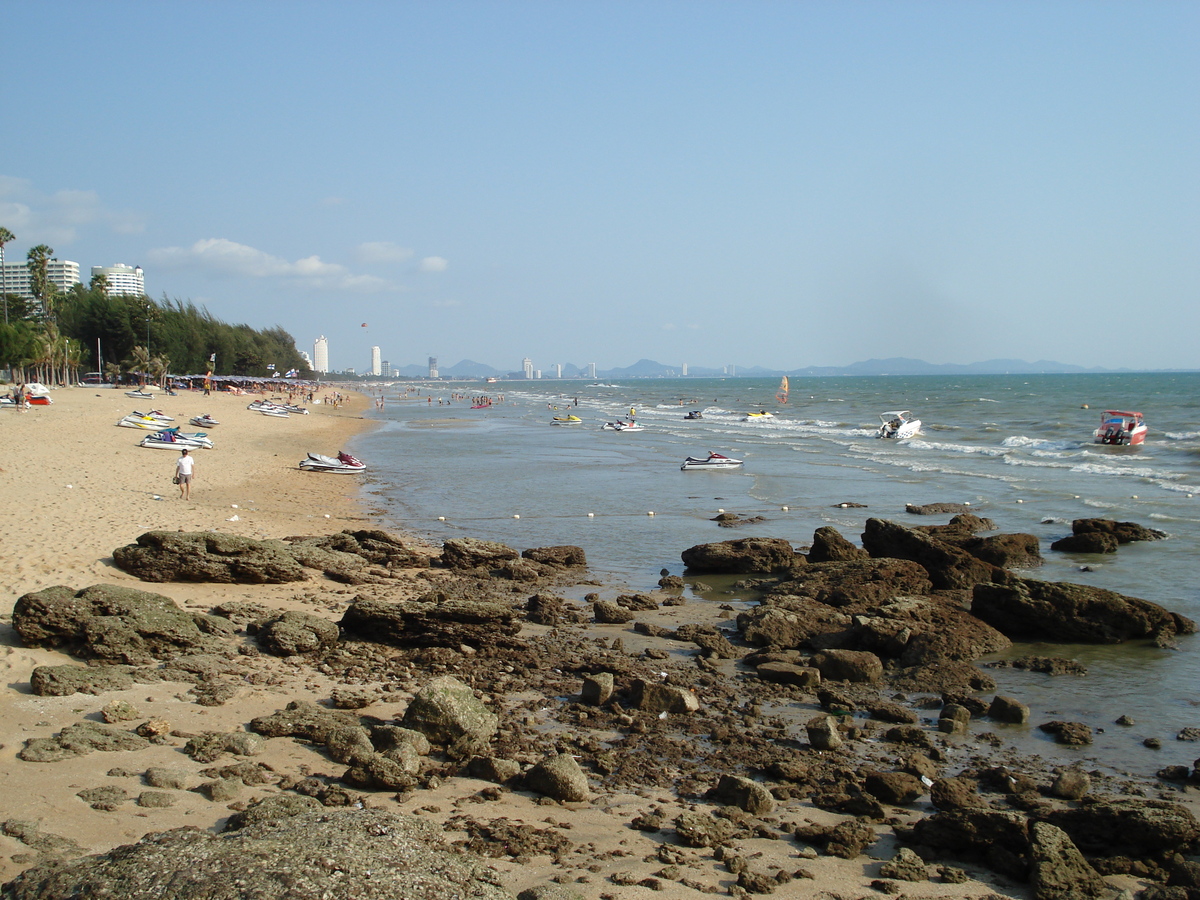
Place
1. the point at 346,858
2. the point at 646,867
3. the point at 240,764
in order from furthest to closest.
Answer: the point at 240,764
the point at 646,867
the point at 346,858

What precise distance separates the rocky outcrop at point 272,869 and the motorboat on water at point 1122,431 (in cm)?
5032

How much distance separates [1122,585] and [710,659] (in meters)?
9.48

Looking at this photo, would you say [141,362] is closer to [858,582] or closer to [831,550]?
[831,550]

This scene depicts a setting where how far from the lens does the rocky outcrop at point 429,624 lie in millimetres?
11281

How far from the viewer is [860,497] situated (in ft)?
91.5

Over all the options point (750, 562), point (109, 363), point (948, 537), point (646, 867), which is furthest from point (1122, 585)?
point (109, 363)

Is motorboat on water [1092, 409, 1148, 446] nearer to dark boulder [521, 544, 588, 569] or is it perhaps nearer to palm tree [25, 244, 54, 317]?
dark boulder [521, 544, 588, 569]

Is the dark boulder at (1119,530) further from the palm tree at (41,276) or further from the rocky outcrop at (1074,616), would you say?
the palm tree at (41,276)

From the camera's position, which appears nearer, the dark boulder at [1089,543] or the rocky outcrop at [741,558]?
the rocky outcrop at [741,558]

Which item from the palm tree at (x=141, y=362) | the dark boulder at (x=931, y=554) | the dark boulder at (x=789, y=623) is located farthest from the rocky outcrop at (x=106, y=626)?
the palm tree at (x=141, y=362)

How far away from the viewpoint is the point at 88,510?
18.0m

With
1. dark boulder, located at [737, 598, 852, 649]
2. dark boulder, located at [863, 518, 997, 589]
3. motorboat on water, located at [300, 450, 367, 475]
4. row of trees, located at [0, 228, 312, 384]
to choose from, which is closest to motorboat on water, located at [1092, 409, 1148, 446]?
dark boulder, located at [863, 518, 997, 589]

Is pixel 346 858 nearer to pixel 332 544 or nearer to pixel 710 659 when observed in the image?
Result: pixel 710 659

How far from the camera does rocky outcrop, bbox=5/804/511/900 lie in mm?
3963
